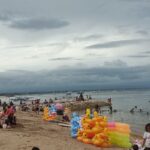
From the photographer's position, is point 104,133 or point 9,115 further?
point 9,115

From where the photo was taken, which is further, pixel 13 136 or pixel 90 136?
pixel 90 136

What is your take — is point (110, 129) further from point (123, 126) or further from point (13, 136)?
point (13, 136)

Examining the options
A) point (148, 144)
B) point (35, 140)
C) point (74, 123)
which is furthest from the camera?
point (74, 123)

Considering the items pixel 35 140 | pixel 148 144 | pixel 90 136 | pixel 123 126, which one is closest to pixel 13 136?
pixel 35 140

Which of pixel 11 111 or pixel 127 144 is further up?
pixel 11 111

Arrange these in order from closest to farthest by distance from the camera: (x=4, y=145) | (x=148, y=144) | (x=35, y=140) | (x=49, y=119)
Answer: (x=148, y=144) < (x=4, y=145) < (x=35, y=140) < (x=49, y=119)

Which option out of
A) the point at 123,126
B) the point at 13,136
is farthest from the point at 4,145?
the point at 123,126

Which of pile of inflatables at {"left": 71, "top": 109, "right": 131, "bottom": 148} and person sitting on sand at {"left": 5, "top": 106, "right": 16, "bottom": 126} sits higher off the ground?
person sitting on sand at {"left": 5, "top": 106, "right": 16, "bottom": 126}

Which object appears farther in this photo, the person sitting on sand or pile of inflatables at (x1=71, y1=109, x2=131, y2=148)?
the person sitting on sand

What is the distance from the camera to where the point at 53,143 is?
17.6 metres

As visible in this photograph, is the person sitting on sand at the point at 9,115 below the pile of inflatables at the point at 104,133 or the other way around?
the other way around

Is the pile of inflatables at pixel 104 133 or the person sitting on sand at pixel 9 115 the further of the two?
the person sitting on sand at pixel 9 115

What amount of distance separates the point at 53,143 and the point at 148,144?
19.8 feet

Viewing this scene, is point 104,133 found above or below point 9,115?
below
